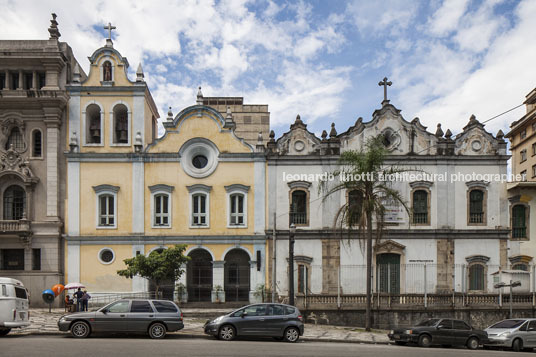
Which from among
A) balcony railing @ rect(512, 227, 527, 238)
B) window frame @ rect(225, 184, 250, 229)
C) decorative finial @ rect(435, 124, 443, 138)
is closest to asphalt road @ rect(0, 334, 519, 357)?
window frame @ rect(225, 184, 250, 229)

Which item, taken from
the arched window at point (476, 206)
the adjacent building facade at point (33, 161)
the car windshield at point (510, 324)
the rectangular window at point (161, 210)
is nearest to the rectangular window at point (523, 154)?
the arched window at point (476, 206)

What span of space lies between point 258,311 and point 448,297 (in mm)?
13483

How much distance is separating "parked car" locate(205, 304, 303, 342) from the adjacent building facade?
53.7 ft

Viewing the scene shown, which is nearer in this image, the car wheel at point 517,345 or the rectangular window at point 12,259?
the car wheel at point 517,345

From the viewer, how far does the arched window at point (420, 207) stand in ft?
102

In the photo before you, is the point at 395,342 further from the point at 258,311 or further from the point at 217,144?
the point at 217,144

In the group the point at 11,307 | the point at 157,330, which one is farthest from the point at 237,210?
the point at 11,307

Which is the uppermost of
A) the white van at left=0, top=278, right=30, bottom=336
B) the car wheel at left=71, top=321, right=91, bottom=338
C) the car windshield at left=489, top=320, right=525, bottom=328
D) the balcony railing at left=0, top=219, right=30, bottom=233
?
the balcony railing at left=0, top=219, right=30, bottom=233

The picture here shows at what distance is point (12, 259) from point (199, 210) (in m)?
11.9

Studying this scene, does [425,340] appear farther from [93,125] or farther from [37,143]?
[37,143]

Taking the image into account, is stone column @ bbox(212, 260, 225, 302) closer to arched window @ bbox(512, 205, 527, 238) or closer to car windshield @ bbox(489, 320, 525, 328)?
car windshield @ bbox(489, 320, 525, 328)

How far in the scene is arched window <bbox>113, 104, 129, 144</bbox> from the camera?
31.8m

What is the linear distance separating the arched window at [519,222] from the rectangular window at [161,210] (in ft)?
72.3

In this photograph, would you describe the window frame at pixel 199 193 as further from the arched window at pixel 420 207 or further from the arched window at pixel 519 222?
the arched window at pixel 519 222
